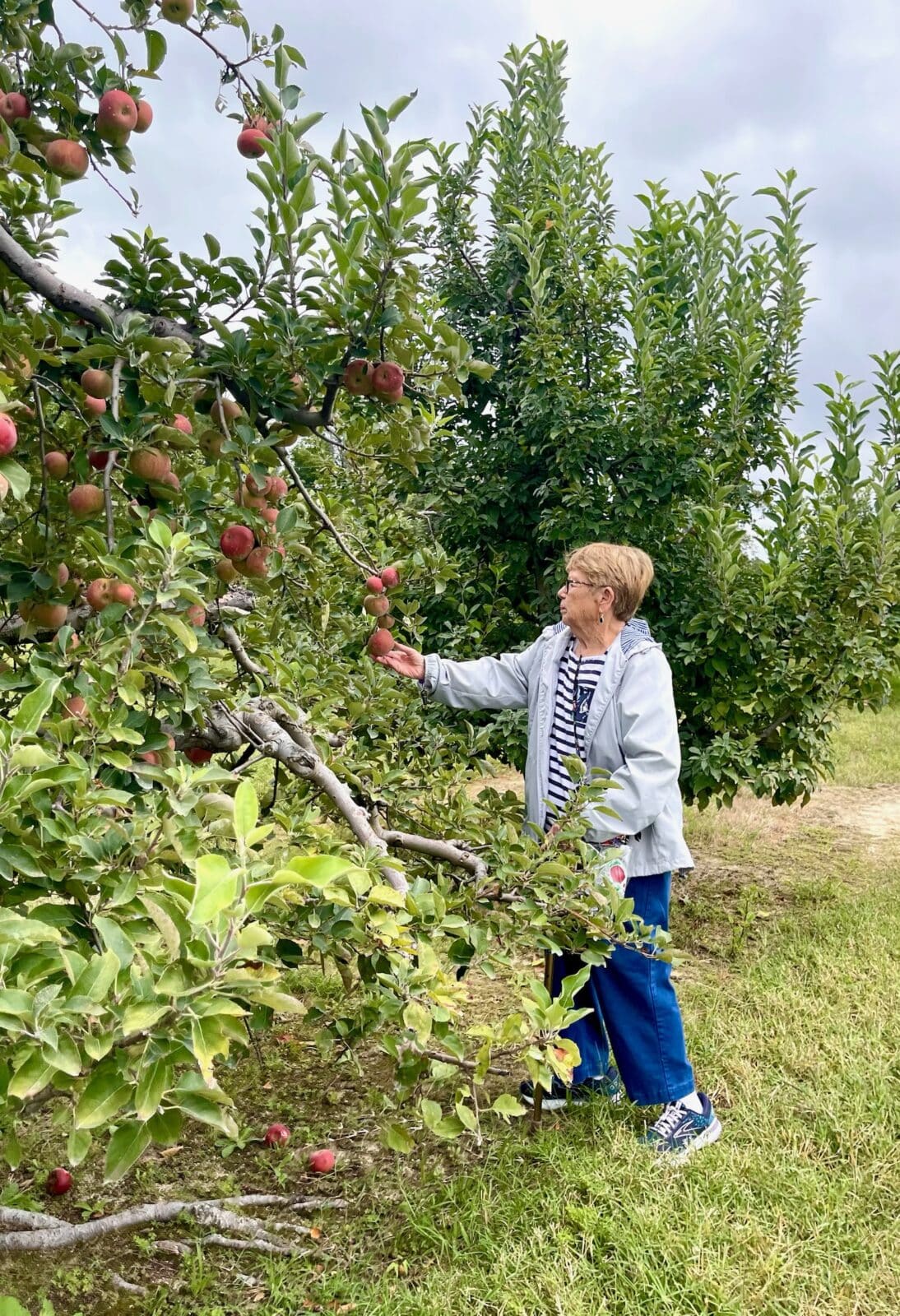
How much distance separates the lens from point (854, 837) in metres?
6.62

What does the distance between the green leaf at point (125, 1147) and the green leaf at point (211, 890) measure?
0.99 feet

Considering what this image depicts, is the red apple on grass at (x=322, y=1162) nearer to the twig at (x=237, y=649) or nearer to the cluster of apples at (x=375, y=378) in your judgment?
the twig at (x=237, y=649)

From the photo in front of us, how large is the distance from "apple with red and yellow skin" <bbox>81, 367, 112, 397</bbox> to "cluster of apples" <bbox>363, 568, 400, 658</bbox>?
0.84 meters

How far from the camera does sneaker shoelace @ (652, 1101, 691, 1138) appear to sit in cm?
270

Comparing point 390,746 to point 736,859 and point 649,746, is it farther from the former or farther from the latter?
point 736,859

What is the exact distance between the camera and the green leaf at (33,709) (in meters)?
1.27

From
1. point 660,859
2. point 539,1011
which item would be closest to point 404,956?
point 539,1011

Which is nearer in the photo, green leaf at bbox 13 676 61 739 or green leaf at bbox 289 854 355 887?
green leaf at bbox 289 854 355 887

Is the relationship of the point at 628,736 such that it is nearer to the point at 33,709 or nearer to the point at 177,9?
the point at 33,709

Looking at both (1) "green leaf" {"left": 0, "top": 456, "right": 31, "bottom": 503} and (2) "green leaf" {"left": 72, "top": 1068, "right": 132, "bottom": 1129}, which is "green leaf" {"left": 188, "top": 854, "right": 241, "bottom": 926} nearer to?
(2) "green leaf" {"left": 72, "top": 1068, "right": 132, "bottom": 1129}

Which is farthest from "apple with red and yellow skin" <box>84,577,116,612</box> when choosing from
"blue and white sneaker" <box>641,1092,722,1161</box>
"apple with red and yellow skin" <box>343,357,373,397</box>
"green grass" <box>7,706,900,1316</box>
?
"blue and white sneaker" <box>641,1092,722,1161</box>

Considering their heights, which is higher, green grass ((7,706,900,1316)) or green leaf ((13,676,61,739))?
green leaf ((13,676,61,739))

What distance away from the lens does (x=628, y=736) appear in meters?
2.65

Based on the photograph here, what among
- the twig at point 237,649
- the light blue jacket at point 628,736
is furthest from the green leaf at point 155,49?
the light blue jacket at point 628,736
